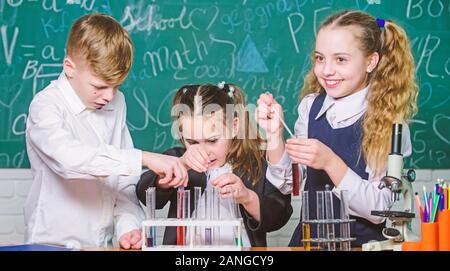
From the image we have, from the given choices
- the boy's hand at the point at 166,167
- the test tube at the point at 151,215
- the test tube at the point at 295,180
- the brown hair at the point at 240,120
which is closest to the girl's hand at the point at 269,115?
the brown hair at the point at 240,120

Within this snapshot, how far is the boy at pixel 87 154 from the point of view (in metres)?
2.23

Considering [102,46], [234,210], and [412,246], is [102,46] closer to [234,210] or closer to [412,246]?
[234,210]

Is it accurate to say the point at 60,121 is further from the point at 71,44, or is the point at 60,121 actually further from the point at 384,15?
the point at 384,15

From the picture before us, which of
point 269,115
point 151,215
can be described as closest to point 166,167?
point 151,215

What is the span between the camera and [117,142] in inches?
99.4

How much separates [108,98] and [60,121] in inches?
8.4

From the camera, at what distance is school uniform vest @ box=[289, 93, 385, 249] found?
8.02 ft

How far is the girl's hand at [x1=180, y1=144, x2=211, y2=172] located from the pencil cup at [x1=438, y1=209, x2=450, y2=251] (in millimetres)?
911

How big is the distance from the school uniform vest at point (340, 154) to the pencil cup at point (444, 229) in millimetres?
631

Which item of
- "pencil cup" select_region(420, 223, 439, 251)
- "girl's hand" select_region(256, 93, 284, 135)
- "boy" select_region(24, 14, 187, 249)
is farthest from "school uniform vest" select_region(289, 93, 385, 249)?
"pencil cup" select_region(420, 223, 439, 251)

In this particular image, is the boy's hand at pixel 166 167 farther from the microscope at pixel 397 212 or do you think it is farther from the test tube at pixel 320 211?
the microscope at pixel 397 212

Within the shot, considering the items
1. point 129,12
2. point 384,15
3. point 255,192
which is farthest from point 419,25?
point 129,12

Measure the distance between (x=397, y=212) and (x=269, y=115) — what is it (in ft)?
2.35

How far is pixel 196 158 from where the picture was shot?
2.48 metres
